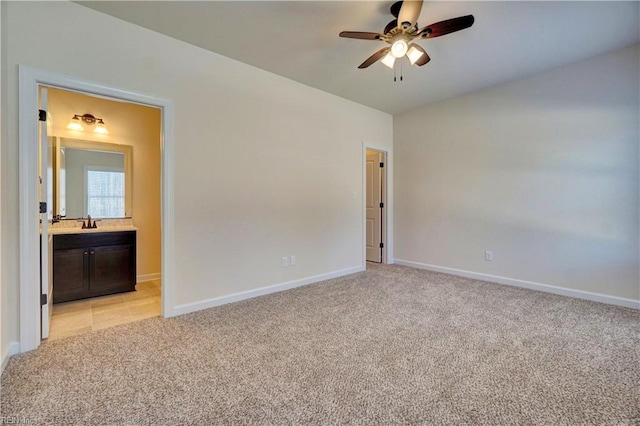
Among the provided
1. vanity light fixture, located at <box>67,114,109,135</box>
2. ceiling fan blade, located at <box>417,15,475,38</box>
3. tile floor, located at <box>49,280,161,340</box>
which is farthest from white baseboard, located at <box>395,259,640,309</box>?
vanity light fixture, located at <box>67,114,109,135</box>

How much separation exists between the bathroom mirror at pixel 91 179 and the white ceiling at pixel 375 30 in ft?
6.82

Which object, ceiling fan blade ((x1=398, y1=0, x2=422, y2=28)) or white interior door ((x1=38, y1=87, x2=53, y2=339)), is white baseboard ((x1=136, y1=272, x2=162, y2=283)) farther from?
ceiling fan blade ((x1=398, y1=0, x2=422, y2=28))

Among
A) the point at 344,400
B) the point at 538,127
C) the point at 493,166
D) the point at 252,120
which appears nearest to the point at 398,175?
the point at 493,166

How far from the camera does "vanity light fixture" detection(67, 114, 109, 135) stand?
3.60 meters

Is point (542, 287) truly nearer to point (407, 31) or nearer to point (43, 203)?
point (407, 31)

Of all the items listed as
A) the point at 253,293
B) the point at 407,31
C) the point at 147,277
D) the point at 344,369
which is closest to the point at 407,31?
the point at 407,31

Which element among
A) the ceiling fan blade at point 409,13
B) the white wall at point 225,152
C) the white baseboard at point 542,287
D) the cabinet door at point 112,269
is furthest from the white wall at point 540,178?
the cabinet door at point 112,269

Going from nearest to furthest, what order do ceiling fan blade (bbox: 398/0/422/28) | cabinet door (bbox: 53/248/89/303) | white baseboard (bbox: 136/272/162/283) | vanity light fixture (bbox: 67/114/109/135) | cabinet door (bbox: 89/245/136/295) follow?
ceiling fan blade (bbox: 398/0/422/28)
cabinet door (bbox: 53/248/89/303)
cabinet door (bbox: 89/245/136/295)
vanity light fixture (bbox: 67/114/109/135)
white baseboard (bbox: 136/272/162/283)

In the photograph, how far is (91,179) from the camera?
3.80 m

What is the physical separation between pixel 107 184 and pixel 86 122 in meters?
0.82

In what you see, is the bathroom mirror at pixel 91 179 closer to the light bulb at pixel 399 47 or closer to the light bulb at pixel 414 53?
the light bulb at pixel 399 47

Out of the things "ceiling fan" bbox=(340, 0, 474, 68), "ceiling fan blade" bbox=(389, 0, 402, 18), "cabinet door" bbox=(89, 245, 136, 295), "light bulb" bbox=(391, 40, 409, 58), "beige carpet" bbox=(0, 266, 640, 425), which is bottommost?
"beige carpet" bbox=(0, 266, 640, 425)

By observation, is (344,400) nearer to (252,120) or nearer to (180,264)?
(180,264)

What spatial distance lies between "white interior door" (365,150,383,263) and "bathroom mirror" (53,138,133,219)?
3919 millimetres
